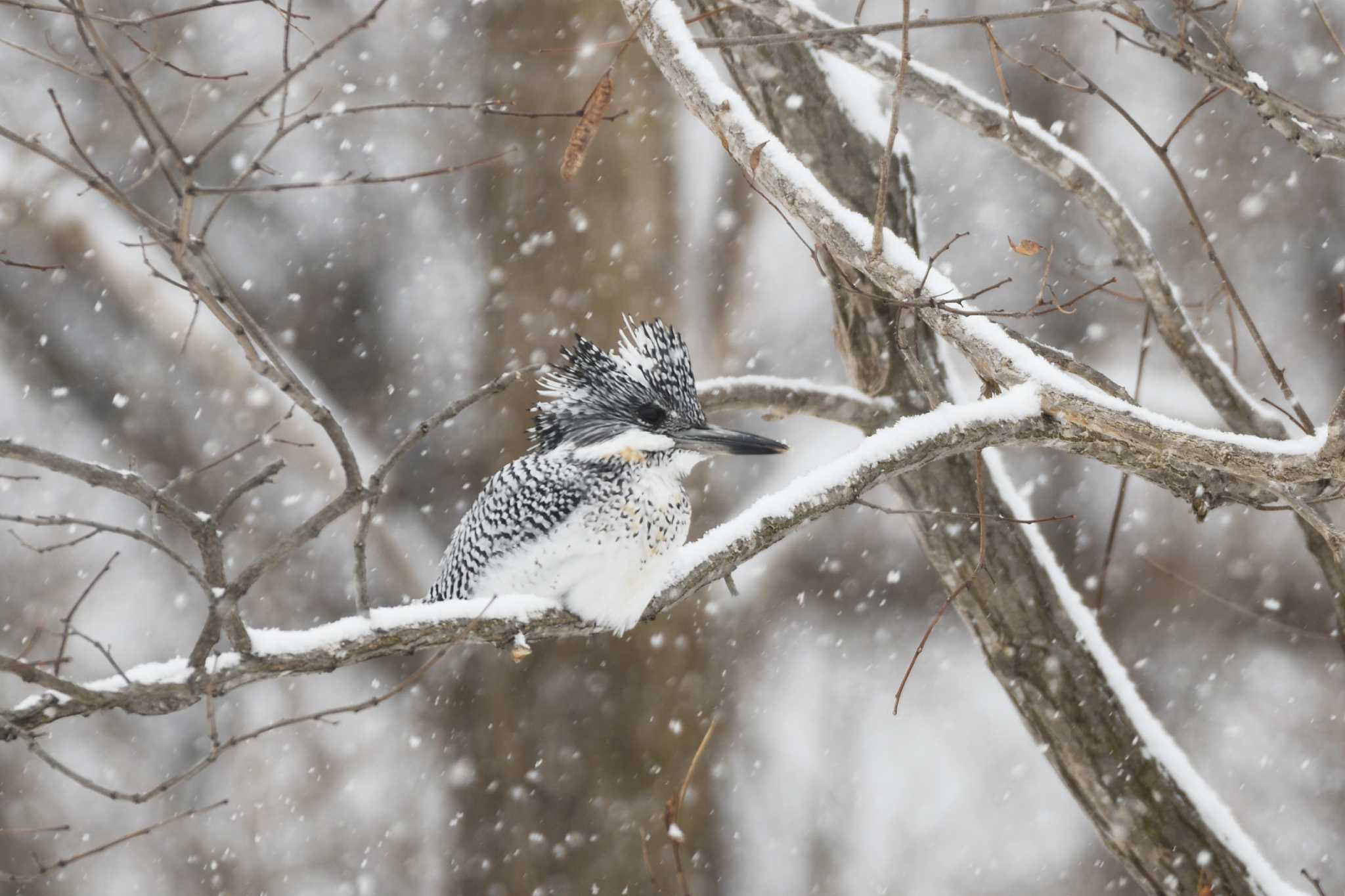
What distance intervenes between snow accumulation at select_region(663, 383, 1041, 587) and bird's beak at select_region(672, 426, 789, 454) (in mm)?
129

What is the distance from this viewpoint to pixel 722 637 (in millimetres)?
7863

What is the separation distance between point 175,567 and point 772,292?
4.51 m

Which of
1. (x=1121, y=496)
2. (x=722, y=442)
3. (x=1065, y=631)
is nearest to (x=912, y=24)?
(x=722, y=442)

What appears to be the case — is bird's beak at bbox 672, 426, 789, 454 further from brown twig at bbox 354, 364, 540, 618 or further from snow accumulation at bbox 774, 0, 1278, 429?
snow accumulation at bbox 774, 0, 1278, 429

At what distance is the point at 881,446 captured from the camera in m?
2.44

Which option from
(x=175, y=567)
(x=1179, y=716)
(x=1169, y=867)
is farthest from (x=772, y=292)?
(x=1169, y=867)

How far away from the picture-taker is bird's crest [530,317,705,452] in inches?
115

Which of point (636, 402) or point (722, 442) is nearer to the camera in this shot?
point (722, 442)

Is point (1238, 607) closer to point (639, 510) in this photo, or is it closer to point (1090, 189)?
point (1090, 189)

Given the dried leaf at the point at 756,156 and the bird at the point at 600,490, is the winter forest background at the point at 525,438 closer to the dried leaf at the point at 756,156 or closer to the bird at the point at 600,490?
the bird at the point at 600,490

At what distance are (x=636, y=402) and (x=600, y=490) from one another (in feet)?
0.94

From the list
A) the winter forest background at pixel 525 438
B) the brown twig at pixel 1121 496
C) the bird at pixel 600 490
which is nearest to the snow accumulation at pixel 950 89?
the brown twig at pixel 1121 496

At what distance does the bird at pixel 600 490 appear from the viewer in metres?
2.68

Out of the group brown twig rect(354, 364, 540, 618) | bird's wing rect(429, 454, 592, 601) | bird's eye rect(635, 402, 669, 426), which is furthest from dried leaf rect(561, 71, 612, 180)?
bird's wing rect(429, 454, 592, 601)
